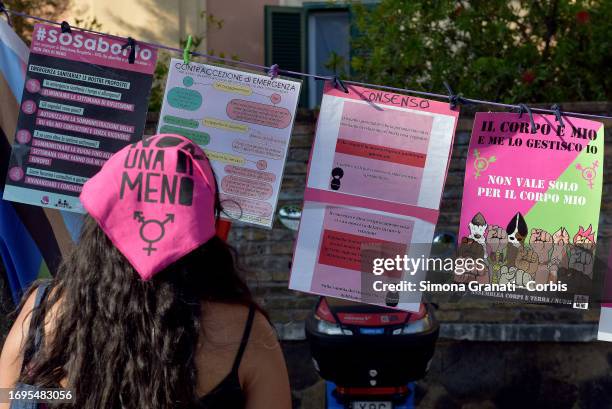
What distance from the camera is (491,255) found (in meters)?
2.75

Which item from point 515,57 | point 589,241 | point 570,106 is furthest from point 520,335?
point 589,241

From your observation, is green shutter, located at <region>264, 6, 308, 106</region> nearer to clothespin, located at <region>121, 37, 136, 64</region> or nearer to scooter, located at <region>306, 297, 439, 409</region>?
scooter, located at <region>306, 297, 439, 409</region>

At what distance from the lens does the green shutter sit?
7.29m

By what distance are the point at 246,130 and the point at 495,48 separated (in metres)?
3.14

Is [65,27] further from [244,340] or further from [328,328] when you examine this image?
[328,328]

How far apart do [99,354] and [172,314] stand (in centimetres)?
17

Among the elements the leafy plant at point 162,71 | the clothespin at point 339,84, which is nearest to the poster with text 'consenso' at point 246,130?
the clothespin at point 339,84

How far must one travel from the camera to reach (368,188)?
2.74 m

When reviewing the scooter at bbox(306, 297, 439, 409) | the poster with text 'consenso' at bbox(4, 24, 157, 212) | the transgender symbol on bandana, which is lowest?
the scooter at bbox(306, 297, 439, 409)

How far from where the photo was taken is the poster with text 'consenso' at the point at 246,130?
9.02 feet

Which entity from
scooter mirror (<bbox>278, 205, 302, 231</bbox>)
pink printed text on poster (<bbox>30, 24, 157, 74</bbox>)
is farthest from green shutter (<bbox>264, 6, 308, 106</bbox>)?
pink printed text on poster (<bbox>30, 24, 157, 74</bbox>)

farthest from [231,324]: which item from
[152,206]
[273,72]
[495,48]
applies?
[495,48]

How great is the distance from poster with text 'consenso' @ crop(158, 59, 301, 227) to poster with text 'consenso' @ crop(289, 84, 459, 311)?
123mm

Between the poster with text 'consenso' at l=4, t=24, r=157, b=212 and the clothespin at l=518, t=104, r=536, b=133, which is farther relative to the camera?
the poster with text 'consenso' at l=4, t=24, r=157, b=212
